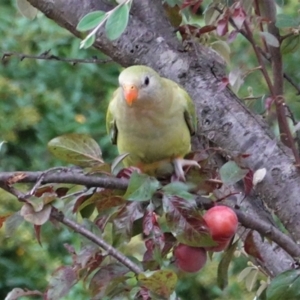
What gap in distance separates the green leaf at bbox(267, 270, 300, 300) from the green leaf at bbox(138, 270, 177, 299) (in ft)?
0.54

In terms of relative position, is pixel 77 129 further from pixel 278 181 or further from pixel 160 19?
pixel 278 181

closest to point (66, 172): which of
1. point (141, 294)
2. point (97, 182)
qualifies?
point (97, 182)

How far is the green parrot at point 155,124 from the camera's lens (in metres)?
1.14

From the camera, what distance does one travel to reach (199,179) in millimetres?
828

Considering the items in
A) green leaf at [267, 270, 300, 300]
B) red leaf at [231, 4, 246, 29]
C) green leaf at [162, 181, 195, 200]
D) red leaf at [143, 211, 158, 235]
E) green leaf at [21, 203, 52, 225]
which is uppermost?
red leaf at [231, 4, 246, 29]

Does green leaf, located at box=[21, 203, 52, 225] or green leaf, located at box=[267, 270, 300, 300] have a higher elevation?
green leaf, located at box=[21, 203, 52, 225]

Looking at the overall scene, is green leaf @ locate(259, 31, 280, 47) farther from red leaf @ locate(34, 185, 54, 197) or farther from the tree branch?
red leaf @ locate(34, 185, 54, 197)

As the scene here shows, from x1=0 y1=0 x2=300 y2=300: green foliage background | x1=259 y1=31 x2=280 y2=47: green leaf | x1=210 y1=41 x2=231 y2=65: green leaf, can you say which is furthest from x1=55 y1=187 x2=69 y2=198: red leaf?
x1=0 y1=0 x2=300 y2=300: green foliage background

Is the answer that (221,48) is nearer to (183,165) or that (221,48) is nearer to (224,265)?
(183,165)

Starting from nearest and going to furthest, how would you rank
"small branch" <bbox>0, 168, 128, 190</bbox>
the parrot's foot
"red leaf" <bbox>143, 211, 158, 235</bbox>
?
1. "small branch" <bbox>0, 168, 128, 190</bbox>
2. "red leaf" <bbox>143, 211, 158, 235</bbox>
3. the parrot's foot

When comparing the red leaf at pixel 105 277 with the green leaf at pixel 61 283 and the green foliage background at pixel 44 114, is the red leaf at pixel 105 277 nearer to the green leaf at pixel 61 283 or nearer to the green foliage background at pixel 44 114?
the green leaf at pixel 61 283

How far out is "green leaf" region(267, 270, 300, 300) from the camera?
77cm

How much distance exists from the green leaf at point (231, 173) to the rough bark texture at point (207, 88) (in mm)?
174

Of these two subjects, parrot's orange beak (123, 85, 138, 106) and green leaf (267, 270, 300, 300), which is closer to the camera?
green leaf (267, 270, 300, 300)
